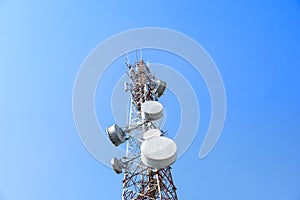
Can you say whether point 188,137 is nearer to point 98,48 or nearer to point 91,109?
point 91,109

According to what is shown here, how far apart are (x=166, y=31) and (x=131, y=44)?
6.77ft

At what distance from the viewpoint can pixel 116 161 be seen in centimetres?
1032

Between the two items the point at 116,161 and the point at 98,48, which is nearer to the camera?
the point at 116,161

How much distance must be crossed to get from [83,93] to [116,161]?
3.90m

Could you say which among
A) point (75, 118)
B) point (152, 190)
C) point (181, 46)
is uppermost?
point (181, 46)

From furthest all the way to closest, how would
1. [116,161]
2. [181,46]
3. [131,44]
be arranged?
1. [131,44]
2. [181,46]
3. [116,161]

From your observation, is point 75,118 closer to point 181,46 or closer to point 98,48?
point 98,48

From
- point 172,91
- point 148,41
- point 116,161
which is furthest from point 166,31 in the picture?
point 116,161

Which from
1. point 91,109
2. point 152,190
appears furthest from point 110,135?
point 152,190

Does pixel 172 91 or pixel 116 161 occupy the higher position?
pixel 172 91

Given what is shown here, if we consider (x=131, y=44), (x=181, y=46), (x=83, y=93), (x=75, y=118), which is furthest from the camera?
(x=131, y=44)

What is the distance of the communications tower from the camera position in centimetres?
899

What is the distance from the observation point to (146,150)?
9.02 metres

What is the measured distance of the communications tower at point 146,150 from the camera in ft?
29.5
